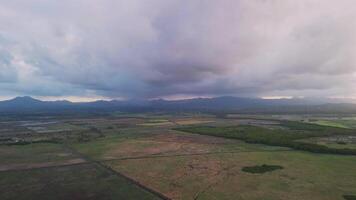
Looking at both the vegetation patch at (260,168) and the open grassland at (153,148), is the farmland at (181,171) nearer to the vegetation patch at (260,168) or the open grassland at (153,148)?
the vegetation patch at (260,168)

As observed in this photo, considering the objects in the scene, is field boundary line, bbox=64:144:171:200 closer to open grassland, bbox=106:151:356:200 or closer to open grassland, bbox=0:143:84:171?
open grassland, bbox=106:151:356:200

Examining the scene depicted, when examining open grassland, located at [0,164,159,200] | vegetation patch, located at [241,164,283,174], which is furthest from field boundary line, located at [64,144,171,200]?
vegetation patch, located at [241,164,283,174]

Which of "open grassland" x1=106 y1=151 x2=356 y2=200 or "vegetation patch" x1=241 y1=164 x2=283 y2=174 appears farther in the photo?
"vegetation patch" x1=241 y1=164 x2=283 y2=174

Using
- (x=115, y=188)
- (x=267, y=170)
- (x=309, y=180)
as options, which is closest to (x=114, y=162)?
(x=115, y=188)

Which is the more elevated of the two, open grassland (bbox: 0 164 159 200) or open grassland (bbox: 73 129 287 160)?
open grassland (bbox: 73 129 287 160)

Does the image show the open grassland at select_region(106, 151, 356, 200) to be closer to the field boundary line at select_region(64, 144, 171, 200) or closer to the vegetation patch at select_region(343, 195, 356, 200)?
the vegetation patch at select_region(343, 195, 356, 200)

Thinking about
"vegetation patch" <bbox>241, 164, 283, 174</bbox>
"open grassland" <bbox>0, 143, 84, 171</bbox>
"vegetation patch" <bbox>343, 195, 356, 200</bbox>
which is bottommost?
"vegetation patch" <bbox>343, 195, 356, 200</bbox>

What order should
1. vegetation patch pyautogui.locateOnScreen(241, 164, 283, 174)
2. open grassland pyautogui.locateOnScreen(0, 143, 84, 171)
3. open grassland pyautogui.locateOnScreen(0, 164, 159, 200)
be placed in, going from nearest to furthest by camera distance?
open grassland pyautogui.locateOnScreen(0, 164, 159, 200), vegetation patch pyautogui.locateOnScreen(241, 164, 283, 174), open grassland pyautogui.locateOnScreen(0, 143, 84, 171)

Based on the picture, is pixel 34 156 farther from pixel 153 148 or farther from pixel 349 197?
pixel 349 197

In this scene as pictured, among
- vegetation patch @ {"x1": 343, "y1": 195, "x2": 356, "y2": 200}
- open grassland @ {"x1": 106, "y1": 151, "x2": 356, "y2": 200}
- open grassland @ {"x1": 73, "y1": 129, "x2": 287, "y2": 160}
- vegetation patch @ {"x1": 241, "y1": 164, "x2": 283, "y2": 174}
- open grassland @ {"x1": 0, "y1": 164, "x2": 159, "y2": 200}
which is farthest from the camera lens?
open grassland @ {"x1": 73, "y1": 129, "x2": 287, "y2": 160}

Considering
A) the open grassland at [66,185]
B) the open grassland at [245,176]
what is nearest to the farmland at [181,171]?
the open grassland at [245,176]
